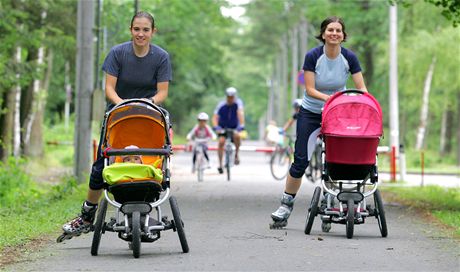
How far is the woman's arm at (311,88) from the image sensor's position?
10961mm

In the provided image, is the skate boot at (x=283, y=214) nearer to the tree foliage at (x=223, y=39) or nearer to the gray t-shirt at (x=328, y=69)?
the gray t-shirt at (x=328, y=69)

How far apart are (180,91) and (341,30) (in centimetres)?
6106

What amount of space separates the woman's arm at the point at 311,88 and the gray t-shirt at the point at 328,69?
59mm

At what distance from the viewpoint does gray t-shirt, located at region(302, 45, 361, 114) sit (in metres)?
11.2

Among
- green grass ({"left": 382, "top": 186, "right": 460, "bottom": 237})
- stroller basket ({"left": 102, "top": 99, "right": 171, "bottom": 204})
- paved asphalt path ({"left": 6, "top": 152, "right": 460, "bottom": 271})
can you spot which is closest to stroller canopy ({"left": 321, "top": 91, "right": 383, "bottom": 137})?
paved asphalt path ({"left": 6, "top": 152, "right": 460, "bottom": 271})

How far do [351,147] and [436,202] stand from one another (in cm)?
699

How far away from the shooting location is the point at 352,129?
10445 mm

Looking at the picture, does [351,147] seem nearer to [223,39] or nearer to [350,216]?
[350,216]

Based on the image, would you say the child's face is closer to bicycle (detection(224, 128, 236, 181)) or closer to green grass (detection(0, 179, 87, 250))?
green grass (detection(0, 179, 87, 250))

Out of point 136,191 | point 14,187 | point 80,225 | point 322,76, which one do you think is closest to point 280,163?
point 14,187

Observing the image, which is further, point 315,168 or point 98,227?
point 315,168

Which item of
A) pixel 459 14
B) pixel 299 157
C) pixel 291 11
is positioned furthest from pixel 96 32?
pixel 291 11

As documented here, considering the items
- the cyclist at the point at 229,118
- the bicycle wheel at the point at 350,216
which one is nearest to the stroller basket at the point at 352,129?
the bicycle wheel at the point at 350,216

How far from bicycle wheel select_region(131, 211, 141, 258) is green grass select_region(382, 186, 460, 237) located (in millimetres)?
3589
